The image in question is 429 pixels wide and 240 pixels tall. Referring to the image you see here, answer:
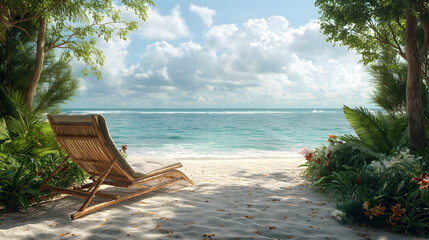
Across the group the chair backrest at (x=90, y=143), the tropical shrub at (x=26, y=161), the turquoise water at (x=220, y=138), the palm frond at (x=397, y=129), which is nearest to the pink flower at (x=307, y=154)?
the palm frond at (x=397, y=129)

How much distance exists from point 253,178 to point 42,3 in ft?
16.6

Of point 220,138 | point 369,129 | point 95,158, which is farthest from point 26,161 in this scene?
point 220,138

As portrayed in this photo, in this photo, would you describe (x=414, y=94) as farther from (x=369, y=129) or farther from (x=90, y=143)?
(x=90, y=143)

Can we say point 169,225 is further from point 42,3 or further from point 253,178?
point 42,3

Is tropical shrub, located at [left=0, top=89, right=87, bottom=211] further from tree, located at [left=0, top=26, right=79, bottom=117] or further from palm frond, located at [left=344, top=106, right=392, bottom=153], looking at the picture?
palm frond, located at [left=344, top=106, right=392, bottom=153]

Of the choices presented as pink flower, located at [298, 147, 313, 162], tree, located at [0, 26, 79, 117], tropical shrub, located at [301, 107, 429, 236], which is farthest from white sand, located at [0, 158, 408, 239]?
tree, located at [0, 26, 79, 117]

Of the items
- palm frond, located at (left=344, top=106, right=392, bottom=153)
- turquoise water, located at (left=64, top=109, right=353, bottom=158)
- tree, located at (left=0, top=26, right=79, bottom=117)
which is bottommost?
turquoise water, located at (left=64, top=109, right=353, bottom=158)

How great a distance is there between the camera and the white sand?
115 inches

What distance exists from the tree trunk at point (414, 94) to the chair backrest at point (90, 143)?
438 centimetres

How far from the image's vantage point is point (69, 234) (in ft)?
9.55

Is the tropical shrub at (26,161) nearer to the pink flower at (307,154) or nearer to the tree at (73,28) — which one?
the tree at (73,28)

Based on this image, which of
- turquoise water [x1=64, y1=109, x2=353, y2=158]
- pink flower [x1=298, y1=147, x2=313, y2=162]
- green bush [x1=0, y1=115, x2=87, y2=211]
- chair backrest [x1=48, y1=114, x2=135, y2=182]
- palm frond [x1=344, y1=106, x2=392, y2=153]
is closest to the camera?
green bush [x1=0, y1=115, x2=87, y2=211]

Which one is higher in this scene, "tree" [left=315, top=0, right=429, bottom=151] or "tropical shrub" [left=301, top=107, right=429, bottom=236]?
"tree" [left=315, top=0, right=429, bottom=151]

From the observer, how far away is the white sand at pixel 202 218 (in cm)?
293
